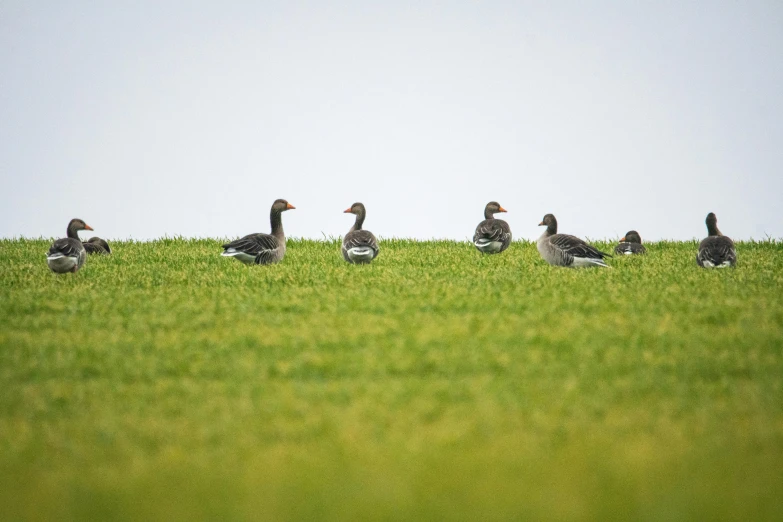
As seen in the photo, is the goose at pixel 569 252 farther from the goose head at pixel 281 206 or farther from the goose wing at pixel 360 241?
the goose head at pixel 281 206

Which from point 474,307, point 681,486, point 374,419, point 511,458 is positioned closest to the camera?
point 681,486

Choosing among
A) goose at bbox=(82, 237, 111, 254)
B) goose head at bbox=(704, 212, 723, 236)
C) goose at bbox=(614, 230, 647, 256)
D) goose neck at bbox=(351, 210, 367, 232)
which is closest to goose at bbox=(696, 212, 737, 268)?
goose head at bbox=(704, 212, 723, 236)

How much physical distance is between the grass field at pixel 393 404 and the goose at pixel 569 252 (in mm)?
3778

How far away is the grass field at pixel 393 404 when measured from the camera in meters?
5.02

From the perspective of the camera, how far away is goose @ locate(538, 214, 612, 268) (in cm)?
1712

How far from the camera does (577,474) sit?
211 inches

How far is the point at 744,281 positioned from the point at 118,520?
43.5ft

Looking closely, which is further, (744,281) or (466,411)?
(744,281)

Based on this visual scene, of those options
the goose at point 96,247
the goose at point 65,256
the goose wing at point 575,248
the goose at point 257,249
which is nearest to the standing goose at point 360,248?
the goose at point 257,249

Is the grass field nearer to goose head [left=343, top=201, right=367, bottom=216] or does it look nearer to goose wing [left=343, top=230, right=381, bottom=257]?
goose wing [left=343, top=230, right=381, bottom=257]

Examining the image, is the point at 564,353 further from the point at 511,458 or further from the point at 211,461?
the point at 211,461

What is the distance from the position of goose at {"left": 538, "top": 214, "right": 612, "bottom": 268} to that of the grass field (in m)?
3.78

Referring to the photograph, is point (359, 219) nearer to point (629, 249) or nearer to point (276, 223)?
point (276, 223)

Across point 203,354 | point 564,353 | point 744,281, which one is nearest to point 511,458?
point 564,353
